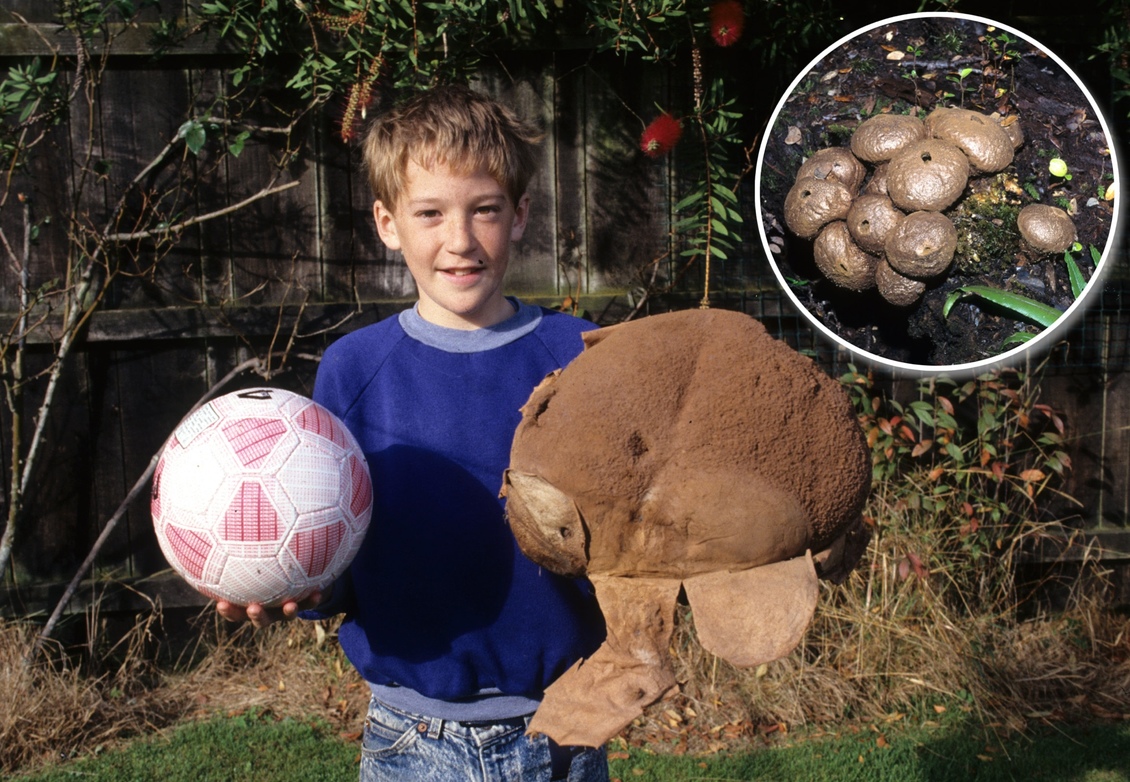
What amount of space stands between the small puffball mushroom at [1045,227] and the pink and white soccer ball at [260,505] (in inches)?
59.4

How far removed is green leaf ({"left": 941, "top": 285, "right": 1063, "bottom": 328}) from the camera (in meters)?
2.19

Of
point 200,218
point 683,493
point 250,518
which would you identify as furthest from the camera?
point 200,218

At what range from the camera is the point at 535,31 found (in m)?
3.76

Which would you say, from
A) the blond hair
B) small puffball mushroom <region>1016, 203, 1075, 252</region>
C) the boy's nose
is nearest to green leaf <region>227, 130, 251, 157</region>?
the blond hair

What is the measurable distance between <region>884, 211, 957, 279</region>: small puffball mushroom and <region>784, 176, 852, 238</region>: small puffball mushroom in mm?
173

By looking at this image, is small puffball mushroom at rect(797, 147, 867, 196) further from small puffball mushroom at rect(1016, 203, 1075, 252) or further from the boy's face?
the boy's face

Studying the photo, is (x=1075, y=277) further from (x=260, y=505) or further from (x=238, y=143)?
(x=238, y=143)

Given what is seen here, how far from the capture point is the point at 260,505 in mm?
1810

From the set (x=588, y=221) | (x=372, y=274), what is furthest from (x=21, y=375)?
(x=588, y=221)

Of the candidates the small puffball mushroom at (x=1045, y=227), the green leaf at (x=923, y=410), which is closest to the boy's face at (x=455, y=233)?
the small puffball mushroom at (x=1045, y=227)

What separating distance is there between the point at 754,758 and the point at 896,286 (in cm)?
200

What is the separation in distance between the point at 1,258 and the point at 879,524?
11.5 ft

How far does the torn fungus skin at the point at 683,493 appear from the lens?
5.16 feet

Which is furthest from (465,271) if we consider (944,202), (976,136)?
(976,136)
